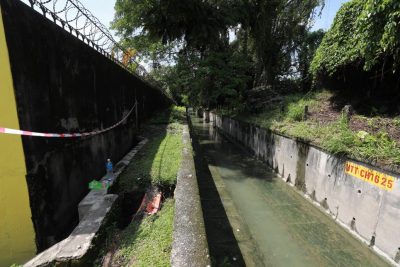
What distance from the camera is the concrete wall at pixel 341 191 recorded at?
15.4 ft

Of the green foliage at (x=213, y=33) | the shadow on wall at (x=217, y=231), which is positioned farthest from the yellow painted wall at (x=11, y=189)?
the green foliage at (x=213, y=33)

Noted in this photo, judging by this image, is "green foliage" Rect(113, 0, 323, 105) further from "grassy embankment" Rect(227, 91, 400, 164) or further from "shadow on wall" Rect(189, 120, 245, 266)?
"shadow on wall" Rect(189, 120, 245, 266)

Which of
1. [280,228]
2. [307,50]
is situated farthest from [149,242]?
[307,50]

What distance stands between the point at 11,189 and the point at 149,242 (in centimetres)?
190

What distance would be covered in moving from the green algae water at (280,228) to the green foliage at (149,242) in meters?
2.00

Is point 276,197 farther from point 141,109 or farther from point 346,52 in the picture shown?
point 141,109

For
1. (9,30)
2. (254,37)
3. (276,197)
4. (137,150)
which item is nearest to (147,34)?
(254,37)

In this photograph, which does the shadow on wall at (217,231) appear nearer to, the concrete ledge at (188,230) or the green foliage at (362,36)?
the concrete ledge at (188,230)

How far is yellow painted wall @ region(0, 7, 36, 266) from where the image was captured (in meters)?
3.01

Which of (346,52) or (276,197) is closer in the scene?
(276,197)

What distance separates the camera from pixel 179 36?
589 inches

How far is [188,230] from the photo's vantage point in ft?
11.2

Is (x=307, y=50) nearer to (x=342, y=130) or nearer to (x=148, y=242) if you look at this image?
(x=342, y=130)

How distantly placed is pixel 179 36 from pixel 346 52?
30.7ft
